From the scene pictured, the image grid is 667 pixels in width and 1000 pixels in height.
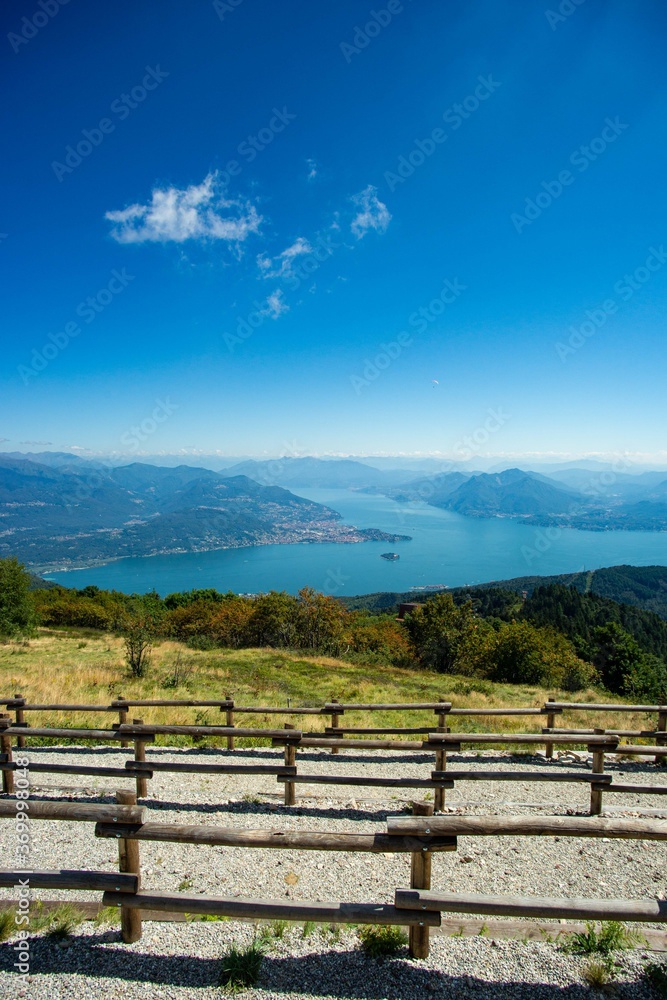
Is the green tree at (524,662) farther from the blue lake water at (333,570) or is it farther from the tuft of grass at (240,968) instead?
the blue lake water at (333,570)

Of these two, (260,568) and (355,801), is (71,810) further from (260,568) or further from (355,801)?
(260,568)

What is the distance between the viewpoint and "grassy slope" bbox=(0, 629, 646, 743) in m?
11.1

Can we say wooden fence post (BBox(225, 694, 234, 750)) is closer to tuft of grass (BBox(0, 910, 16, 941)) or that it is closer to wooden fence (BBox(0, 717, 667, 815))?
wooden fence (BBox(0, 717, 667, 815))

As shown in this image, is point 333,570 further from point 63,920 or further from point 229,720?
point 63,920

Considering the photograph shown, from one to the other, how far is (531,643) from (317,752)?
20.0 m

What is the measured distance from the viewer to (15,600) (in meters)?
30.8

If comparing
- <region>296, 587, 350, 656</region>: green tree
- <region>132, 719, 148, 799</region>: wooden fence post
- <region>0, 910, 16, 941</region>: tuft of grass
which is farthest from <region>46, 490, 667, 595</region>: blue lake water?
<region>0, 910, 16, 941</region>: tuft of grass

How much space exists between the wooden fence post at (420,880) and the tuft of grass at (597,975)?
106cm

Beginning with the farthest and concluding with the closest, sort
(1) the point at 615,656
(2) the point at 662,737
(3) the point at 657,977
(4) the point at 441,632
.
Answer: (1) the point at 615,656
(4) the point at 441,632
(2) the point at 662,737
(3) the point at 657,977

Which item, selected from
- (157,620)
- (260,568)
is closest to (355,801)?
(157,620)

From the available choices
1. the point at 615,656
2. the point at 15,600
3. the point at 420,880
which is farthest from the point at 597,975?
the point at 615,656

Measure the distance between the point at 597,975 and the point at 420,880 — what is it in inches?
50.3

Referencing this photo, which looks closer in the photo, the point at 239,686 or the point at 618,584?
the point at 239,686

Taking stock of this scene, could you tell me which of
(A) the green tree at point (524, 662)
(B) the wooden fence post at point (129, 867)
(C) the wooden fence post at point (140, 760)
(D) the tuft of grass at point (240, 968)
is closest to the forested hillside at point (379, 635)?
(A) the green tree at point (524, 662)
